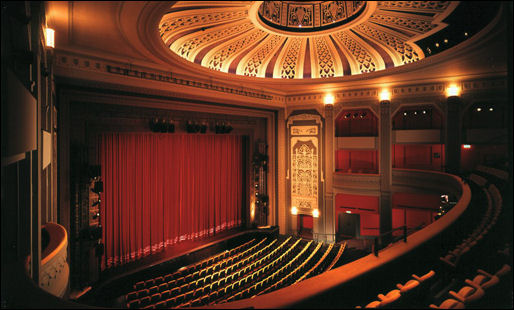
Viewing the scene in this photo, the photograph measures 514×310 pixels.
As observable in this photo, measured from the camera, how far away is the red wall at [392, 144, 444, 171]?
10.9 m

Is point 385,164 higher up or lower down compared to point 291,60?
lower down

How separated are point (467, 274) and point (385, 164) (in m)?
6.93

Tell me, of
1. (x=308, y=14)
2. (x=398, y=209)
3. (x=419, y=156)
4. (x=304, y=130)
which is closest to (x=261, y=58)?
(x=308, y=14)

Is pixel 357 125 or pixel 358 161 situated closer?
pixel 357 125

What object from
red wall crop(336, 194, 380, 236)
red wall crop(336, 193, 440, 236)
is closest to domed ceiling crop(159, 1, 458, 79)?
red wall crop(336, 194, 380, 236)

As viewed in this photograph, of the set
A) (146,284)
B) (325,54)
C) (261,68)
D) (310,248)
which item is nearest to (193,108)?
(261,68)

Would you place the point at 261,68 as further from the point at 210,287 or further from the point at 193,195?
the point at 210,287

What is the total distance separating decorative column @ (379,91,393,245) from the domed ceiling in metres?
1.83

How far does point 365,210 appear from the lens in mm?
11883

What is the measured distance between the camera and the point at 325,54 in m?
7.87

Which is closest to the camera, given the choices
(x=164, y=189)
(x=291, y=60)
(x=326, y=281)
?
(x=326, y=281)

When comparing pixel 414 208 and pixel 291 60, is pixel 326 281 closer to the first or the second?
pixel 291 60

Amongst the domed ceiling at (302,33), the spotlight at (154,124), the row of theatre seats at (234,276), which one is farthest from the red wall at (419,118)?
the spotlight at (154,124)

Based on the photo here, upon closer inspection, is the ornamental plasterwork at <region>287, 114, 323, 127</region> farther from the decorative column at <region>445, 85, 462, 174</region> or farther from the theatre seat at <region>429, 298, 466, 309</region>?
the theatre seat at <region>429, 298, 466, 309</region>
